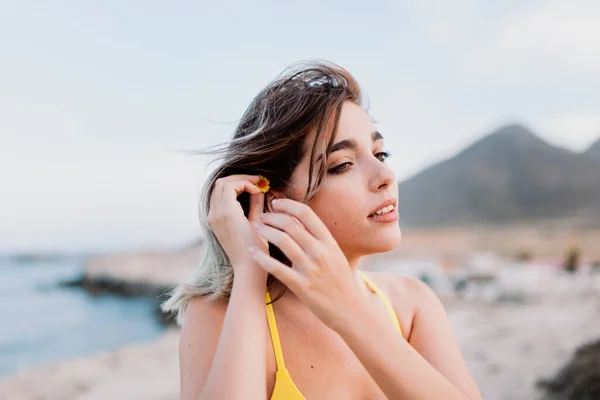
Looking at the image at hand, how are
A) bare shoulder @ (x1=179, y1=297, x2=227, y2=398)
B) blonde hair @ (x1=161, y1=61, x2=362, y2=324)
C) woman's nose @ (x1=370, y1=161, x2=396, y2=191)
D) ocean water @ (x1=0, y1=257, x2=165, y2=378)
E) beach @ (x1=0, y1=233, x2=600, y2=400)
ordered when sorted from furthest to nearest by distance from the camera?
ocean water @ (x1=0, y1=257, x2=165, y2=378) → beach @ (x1=0, y1=233, x2=600, y2=400) → blonde hair @ (x1=161, y1=61, x2=362, y2=324) → woman's nose @ (x1=370, y1=161, x2=396, y2=191) → bare shoulder @ (x1=179, y1=297, x2=227, y2=398)

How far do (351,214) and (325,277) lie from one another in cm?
45

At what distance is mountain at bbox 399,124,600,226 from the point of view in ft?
94.0

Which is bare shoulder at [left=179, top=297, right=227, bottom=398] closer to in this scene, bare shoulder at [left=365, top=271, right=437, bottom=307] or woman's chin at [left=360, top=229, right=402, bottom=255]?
woman's chin at [left=360, top=229, right=402, bottom=255]

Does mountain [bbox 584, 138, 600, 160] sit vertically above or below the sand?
below

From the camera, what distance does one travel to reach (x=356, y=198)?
197cm

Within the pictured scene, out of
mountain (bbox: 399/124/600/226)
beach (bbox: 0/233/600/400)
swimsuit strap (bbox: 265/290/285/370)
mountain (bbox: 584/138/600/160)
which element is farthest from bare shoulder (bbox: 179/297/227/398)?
mountain (bbox: 584/138/600/160)

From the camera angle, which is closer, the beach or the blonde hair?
the blonde hair

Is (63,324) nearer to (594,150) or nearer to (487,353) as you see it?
(487,353)

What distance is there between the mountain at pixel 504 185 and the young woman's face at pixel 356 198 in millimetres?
25765

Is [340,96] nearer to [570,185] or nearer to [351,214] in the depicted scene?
[351,214]

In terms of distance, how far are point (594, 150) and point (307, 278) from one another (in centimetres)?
3876

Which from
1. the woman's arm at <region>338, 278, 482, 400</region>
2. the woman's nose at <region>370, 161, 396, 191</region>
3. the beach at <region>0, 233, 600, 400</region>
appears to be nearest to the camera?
the woman's arm at <region>338, 278, 482, 400</region>

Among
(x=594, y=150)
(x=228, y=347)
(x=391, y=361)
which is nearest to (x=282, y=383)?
(x=228, y=347)

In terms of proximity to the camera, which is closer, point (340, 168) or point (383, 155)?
point (340, 168)
